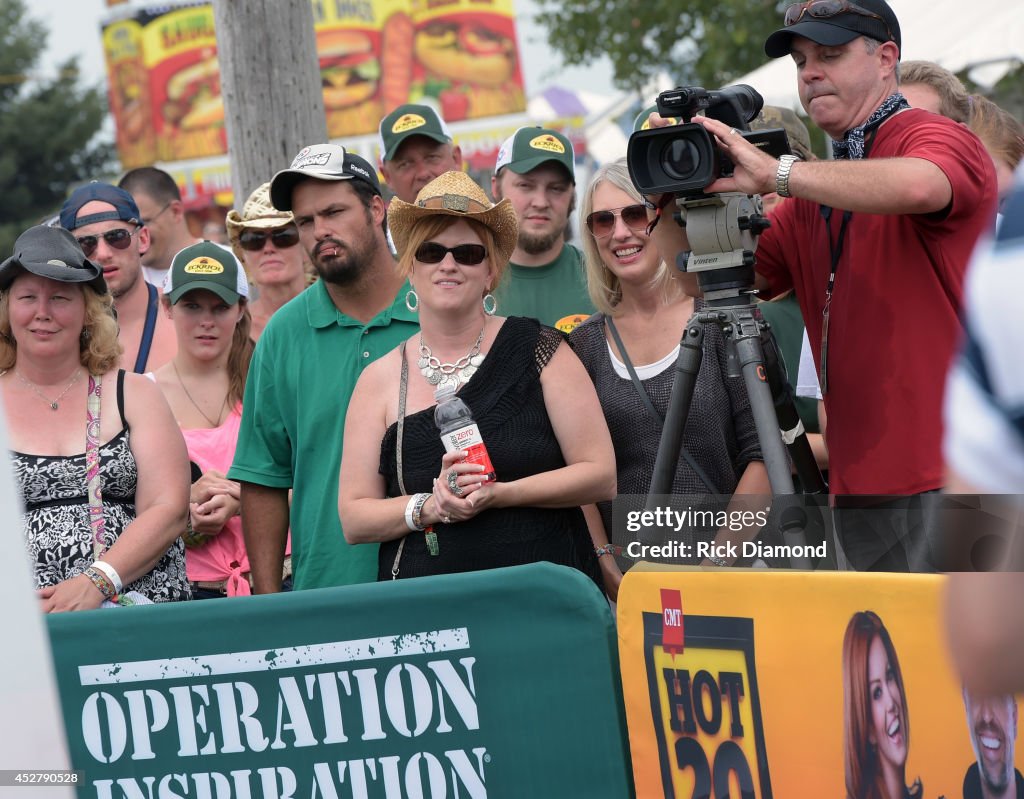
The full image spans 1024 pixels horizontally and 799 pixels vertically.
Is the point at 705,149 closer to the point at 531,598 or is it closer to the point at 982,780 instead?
the point at 531,598

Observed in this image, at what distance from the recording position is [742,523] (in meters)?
3.29

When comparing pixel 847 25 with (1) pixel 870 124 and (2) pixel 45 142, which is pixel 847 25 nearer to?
(1) pixel 870 124

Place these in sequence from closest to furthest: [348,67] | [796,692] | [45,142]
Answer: [796,692] < [348,67] < [45,142]

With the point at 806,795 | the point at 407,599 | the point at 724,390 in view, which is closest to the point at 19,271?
the point at 407,599

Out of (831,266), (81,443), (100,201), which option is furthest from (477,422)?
(100,201)

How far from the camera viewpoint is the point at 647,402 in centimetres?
378

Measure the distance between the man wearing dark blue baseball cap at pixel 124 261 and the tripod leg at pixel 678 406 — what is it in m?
2.72

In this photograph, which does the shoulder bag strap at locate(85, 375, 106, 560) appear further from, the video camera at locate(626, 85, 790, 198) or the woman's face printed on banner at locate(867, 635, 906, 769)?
the woman's face printed on banner at locate(867, 635, 906, 769)

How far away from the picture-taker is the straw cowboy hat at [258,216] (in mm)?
5207

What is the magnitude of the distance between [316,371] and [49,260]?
856 millimetres

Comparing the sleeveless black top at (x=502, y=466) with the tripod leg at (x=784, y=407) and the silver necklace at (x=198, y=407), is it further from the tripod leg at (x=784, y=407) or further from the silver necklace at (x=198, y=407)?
the silver necklace at (x=198, y=407)

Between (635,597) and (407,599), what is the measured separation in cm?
51

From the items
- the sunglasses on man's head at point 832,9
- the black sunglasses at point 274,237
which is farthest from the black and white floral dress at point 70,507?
the sunglasses on man's head at point 832,9

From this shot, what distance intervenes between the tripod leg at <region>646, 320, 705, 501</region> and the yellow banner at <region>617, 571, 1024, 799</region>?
0.40 meters
